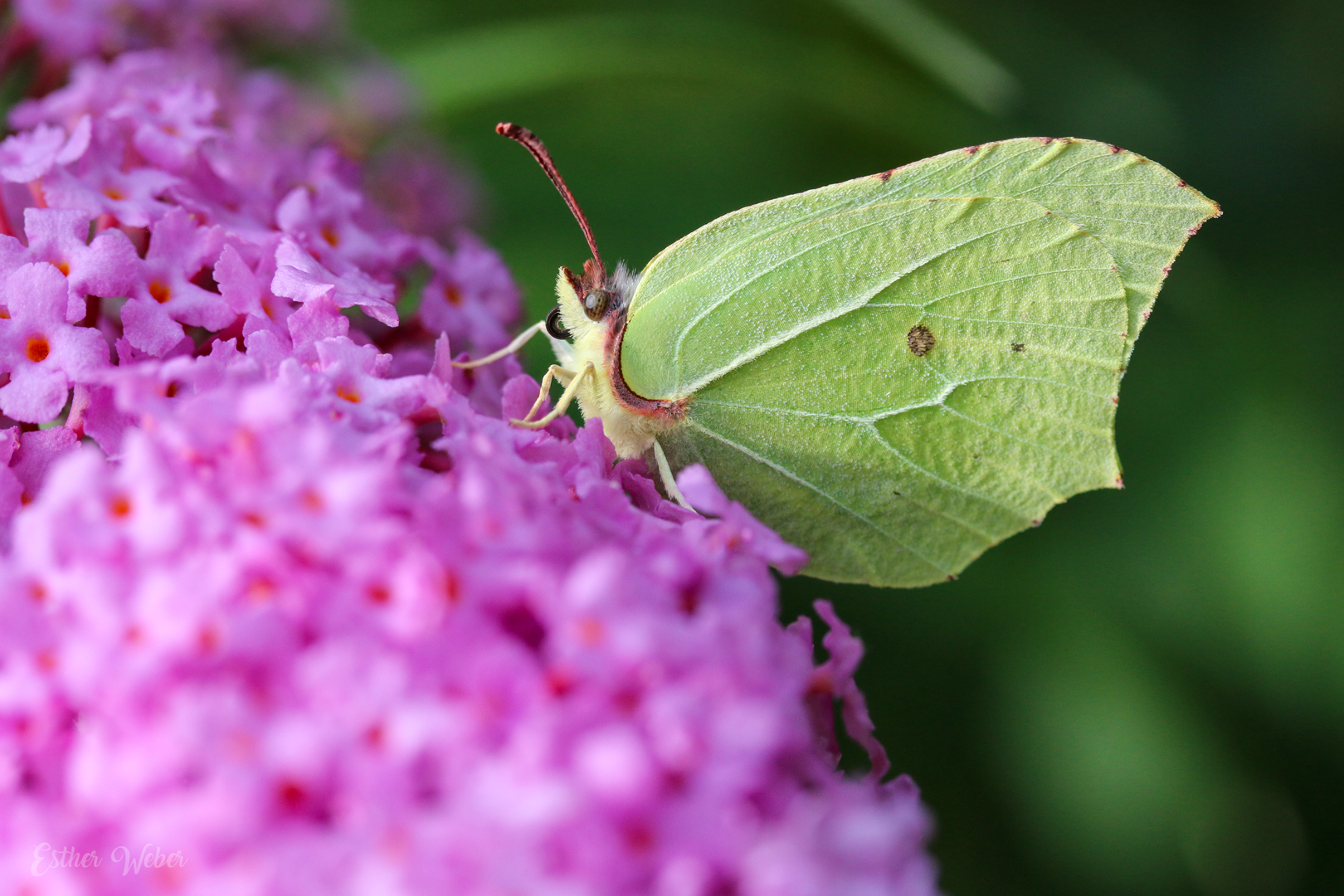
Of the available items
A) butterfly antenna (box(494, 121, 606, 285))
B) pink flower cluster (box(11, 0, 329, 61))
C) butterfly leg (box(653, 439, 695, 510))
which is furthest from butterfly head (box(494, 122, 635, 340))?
pink flower cluster (box(11, 0, 329, 61))

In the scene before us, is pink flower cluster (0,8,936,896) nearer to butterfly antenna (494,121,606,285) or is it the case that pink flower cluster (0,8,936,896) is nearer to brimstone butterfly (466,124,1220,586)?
brimstone butterfly (466,124,1220,586)

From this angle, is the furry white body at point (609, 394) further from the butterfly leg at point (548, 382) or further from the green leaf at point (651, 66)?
the green leaf at point (651, 66)

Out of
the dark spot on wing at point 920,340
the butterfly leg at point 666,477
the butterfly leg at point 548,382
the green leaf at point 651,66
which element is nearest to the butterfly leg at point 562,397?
the butterfly leg at point 548,382

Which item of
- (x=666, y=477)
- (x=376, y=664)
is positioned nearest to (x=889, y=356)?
(x=666, y=477)

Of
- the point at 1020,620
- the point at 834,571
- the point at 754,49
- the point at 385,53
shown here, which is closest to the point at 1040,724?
the point at 1020,620

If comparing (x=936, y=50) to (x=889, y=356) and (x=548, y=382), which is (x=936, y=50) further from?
(x=548, y=382)

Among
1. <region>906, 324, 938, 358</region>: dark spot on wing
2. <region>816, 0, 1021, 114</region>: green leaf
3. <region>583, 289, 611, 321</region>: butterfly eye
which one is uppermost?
<region>816, 0, 1021, 114</region>: green leaf
